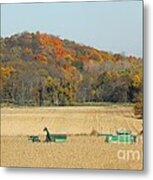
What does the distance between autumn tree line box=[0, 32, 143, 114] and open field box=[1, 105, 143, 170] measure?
0.13 ft

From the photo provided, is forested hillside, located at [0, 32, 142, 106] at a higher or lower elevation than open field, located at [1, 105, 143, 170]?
higher

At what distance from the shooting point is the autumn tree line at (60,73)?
2.44 m

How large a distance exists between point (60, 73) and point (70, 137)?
0.24 m

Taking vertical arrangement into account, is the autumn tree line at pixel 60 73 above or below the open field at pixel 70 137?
above

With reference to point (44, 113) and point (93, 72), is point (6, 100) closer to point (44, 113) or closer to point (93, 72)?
point (44, 113)

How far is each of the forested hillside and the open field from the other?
4 cm

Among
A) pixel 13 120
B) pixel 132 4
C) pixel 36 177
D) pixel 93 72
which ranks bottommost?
pixel 36 177

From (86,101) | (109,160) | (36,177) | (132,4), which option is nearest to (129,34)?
(132,4)

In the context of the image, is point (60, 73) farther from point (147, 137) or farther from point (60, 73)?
point (147, 137)

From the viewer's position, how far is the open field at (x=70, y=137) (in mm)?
2438

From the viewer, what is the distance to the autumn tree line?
2443mm

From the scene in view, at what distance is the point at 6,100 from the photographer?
2.51 meters

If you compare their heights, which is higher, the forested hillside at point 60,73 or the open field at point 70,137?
the forested hillside at point 60,73

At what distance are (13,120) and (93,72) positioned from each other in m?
0.35
